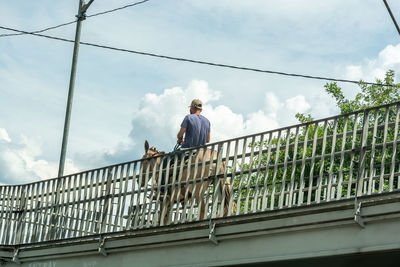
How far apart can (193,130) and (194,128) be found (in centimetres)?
4

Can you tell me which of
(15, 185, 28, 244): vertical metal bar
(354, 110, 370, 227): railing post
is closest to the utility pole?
(15, 185, 28, 244): vertical metal bar

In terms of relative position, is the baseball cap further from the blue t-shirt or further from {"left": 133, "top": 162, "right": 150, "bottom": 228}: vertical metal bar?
{"left": 133, "top": 162, "right": 150, "bottom": 228}: vertical metal bar

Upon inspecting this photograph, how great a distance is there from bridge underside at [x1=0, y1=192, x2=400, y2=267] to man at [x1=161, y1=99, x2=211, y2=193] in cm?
169

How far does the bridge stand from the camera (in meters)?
8.10

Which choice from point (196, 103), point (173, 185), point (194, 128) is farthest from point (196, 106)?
point (173, 185)

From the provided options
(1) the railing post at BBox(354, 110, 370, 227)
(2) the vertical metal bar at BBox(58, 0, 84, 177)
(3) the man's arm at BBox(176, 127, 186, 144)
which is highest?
(2) the vertical metal bar at BBox(58, 0, 84, 177)

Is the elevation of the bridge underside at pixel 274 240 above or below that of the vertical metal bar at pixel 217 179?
below

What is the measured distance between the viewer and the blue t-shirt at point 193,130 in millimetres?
11969

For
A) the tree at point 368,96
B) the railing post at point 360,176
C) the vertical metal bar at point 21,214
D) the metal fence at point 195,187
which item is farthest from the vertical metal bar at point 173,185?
the tree at point 368,96

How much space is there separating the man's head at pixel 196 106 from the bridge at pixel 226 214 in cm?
90

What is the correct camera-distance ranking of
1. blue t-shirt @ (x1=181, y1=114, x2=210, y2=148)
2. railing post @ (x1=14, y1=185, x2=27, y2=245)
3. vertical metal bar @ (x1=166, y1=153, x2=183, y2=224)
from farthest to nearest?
railing post @ (x1=14, y1=185, x2=27, y2=245), blue t-shirt @ (x1=181, y1=114, x2=210, y2=148), vertical metal bar @ (x1=166, y1=153, x2=183, y2=224)

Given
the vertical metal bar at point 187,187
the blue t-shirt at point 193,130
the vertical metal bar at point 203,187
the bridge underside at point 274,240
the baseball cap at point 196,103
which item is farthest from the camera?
the baseball cap at point 196,103

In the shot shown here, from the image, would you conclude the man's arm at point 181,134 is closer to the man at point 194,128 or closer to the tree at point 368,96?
the man at point 194,128

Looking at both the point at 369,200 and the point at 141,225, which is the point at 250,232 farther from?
the point at 141,225
